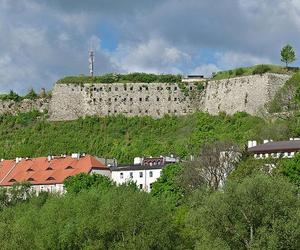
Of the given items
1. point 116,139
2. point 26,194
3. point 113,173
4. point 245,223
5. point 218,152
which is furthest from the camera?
point 116,139

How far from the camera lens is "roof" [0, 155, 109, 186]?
352 feet

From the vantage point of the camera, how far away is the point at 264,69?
4628 inches

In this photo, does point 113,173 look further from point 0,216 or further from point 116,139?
point 0,216

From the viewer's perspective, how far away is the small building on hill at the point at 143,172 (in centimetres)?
10431

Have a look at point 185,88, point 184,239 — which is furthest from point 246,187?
point 185,88

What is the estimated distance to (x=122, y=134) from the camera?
11800cm

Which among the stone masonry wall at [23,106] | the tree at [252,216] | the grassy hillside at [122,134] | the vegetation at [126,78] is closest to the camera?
the tree at [252,216]

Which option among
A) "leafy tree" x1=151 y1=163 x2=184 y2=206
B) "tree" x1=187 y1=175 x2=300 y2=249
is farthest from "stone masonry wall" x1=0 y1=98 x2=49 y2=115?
"tree" x1=187 y1=175 x2=300 y2=249

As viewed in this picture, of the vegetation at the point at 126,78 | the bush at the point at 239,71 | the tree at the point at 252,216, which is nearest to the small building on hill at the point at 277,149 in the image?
the bush at the point at 239,71

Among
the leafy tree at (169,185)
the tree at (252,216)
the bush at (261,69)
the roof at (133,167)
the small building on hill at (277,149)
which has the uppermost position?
the bush at (261,69)

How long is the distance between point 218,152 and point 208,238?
31.5 meters

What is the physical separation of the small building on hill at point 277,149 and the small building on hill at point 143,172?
14.1 meters

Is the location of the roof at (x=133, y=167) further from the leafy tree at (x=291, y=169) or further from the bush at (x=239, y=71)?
the leafy tree at (x=291, y=169)

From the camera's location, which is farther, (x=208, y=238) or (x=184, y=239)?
(x=184, y=239)
